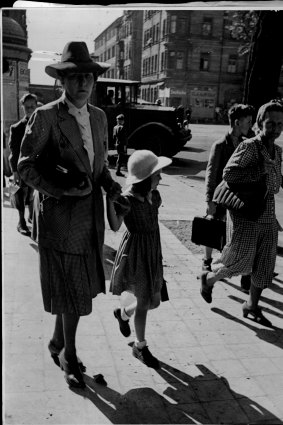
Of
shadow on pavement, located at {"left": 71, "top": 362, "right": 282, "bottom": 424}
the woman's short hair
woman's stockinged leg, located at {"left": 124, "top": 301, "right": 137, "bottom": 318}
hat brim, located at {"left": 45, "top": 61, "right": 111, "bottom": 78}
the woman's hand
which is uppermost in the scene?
hat brim, located at {"left": 45, "top": 61, "right": 111, "bottom": 78}

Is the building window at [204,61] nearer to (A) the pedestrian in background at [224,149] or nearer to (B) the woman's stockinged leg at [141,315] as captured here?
(A) the pedestrian in background at [224,149]

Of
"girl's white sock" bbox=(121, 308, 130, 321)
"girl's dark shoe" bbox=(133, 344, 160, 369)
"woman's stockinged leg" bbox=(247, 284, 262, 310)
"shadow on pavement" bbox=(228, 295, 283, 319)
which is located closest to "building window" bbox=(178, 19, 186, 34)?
"girl's white sock" bbox=(121, 308, 130, 321)

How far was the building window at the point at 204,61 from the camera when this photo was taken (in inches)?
105

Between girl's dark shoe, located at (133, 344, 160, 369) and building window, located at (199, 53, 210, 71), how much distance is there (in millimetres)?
1675

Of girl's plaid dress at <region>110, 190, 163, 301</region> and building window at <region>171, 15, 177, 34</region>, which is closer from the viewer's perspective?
building window at <region>171, 15, 177, 34</region>

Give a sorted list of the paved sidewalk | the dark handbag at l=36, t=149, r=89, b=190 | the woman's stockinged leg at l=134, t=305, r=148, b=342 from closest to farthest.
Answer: the dark handbag at l=36, t=149, r=89, b=190, the paved sidewalk, the woman's stockinged leg at l=134, t=305, r=148, b=342

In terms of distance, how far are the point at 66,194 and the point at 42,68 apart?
0.63m

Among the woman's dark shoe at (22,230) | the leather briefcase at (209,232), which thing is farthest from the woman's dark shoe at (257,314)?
the woman's dark shoe at (22,230)

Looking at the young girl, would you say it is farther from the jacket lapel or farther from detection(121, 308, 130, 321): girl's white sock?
the jacket lapel

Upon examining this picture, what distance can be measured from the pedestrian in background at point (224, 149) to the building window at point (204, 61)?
0.75 m

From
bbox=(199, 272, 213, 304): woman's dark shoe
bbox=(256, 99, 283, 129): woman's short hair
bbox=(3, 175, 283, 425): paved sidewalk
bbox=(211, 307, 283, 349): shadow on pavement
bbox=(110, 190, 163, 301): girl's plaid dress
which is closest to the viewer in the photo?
bbox=(3, 175, 283, 425): paved sidewalk

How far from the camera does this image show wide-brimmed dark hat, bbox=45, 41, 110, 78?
7.89ft

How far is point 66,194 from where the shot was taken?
248 centimetres

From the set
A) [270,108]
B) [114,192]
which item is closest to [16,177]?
[114,192]
